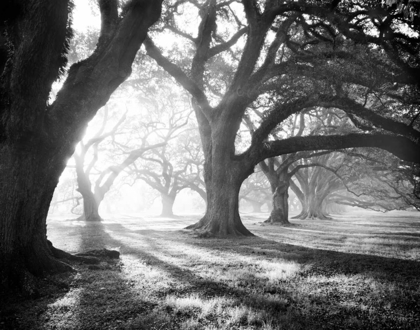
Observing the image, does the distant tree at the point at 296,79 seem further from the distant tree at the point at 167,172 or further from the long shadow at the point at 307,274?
the distant tree at the point at 167,172

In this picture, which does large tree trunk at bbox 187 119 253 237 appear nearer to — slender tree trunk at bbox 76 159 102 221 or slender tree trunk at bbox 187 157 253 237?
slender tree trunk at bbox 187 157 253 237

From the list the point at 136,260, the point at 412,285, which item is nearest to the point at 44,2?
the point at 136,260

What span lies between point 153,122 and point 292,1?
20.1 meters

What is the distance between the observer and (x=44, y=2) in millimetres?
4449

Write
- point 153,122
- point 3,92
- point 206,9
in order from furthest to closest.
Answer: point 153,122, point 206,9, point 3,92

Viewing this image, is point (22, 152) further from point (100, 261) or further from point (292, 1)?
point (292, 1)

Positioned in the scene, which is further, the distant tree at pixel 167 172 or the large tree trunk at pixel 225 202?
the distant tree at pixel 167 172

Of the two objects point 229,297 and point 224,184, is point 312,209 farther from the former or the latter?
point 229,297

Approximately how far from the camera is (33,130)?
13.9 feet

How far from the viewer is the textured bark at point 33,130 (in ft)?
13.1

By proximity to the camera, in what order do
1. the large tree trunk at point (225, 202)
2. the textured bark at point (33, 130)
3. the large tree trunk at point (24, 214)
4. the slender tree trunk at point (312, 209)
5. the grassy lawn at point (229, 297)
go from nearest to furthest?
the grassy lawn at point (229, 297)
the large tree trunk at point (24, 214)
the textured bark at point (33, 130)
the large tree trunk at point (225, 202)
the slender tree trunk at point (312, 209)

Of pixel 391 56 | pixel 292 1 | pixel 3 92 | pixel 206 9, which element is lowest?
pixel 3 92

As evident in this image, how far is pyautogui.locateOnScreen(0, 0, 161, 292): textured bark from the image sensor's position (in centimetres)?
400

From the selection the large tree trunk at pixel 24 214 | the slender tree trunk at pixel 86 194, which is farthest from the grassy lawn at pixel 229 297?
the slender tree trunk at pixel 86 194
